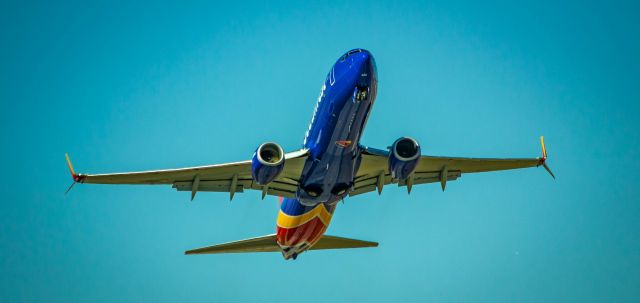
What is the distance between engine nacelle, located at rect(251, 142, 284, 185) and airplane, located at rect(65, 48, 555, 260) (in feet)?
0.12

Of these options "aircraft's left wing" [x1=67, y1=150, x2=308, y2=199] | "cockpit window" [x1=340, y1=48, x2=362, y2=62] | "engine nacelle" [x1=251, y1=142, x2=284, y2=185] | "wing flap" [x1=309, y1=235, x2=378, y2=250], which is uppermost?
"cockpit window" [x1=340, y1=48, x2=362, y2=62]

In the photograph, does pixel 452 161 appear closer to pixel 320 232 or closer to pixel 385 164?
pixel 385 164

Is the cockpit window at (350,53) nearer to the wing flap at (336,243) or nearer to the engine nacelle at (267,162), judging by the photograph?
the engine nacelle at (267,162)

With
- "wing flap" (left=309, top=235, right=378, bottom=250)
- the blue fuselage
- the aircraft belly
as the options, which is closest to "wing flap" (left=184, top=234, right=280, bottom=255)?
the aircraft belly

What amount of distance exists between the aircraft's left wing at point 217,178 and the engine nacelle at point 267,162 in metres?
1.51

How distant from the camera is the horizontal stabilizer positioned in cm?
3678

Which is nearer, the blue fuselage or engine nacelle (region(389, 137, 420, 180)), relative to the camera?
the blue fuselage

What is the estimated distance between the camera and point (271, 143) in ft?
97.8

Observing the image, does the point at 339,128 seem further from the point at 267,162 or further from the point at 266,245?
the point at 266,245

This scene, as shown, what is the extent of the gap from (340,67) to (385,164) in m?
6.28

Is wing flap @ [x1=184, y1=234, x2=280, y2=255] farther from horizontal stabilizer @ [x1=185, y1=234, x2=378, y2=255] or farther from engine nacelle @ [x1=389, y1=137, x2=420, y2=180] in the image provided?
engine nacelle @ [x1=389, y1=137, x2=420, y2=180]

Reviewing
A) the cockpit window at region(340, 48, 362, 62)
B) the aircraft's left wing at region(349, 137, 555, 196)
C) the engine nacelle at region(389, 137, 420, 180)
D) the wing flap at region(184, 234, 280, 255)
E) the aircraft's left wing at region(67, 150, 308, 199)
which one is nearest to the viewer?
the cockpit window at region(340, 48, 362, 62)

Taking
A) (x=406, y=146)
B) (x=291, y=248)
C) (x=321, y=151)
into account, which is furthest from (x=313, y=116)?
(x=291, y=248)

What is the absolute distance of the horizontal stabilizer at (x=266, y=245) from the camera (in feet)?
121
